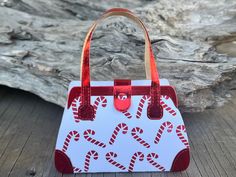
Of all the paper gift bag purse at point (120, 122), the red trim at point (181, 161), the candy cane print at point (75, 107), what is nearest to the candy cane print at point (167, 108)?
the paper gift bag purse at point (120, 122)

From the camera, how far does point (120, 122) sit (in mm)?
1050

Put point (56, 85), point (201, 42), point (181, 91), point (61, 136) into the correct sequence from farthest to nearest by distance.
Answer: point (201, 42)
point (56, 85)
point (181, 91)
point (61, 136)

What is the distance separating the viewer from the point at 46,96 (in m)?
1.41

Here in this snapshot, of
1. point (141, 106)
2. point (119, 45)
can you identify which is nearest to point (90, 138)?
point (141, 106)

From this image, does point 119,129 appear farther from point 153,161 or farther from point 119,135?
point 153,161

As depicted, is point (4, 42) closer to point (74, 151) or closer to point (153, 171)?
point (74, 151)

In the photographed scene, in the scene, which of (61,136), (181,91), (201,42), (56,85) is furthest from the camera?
(201,42)

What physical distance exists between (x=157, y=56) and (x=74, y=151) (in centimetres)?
48

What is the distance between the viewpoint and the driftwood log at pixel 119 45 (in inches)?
52.1

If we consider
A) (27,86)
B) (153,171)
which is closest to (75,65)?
(27,86)

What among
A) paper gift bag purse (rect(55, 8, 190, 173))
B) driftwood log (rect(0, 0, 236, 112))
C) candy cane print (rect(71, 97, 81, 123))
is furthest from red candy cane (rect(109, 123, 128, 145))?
driftwood log (rect(0, 0, 236, 112))

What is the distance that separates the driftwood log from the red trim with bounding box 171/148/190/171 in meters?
0.28

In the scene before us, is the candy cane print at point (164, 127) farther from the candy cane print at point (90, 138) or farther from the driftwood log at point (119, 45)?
the driftwood log at point (119, 45)

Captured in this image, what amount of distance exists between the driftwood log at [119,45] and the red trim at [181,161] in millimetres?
276
